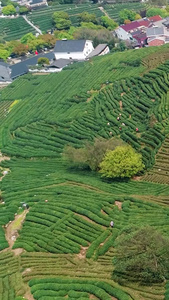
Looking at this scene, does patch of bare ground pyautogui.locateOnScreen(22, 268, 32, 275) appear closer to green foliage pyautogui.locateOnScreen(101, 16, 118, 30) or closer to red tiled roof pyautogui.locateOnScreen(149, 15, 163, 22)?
green foliage pyautogui.locateOnScreen(101, 16, 118, 30)

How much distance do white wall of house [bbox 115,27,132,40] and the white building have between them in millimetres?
15615

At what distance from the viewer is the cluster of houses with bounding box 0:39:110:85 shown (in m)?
99.8

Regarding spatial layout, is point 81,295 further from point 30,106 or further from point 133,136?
point 30,106

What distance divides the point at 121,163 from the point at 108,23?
288ft

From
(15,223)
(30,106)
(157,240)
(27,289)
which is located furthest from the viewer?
(30,106)

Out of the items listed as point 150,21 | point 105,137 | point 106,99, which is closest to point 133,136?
point 105,137

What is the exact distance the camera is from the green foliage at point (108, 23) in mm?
126756

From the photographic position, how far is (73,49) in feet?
347

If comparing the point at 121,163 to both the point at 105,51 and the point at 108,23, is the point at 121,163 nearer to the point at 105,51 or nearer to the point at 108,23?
the point at 105,51

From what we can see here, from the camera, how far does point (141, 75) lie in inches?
2869

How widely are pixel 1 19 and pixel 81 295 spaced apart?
12420 centimetres

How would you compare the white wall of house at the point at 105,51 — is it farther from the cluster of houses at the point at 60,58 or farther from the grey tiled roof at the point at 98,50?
the grey tiled roof at the point at 98,50

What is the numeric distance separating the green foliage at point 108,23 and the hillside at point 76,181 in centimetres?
3906

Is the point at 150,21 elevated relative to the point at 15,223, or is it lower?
elevated
